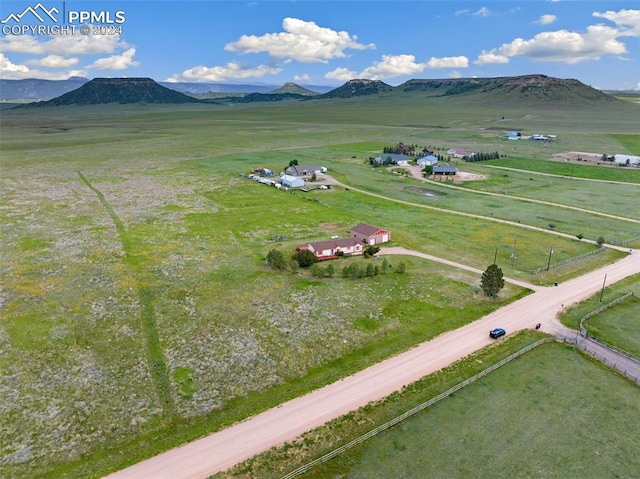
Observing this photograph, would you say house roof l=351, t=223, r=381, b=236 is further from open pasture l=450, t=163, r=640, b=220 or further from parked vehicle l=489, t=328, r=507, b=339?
Result: open pasture l=450, t=163, r=640, b=220

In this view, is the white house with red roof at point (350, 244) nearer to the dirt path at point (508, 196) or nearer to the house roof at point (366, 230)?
the house roof at point (366, 230)

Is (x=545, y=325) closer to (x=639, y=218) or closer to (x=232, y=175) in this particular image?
(x=639, y=218)

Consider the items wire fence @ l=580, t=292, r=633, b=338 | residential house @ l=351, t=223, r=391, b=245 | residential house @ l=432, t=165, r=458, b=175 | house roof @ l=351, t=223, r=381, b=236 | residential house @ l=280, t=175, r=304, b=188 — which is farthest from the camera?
residential house @ l=432, t=165, r=458, b=175

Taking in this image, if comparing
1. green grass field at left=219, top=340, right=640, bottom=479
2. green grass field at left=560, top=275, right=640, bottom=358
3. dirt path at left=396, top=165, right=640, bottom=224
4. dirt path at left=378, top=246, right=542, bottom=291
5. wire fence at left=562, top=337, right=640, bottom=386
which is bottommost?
green grass field at left=219, top=340, right=640, bottom=479

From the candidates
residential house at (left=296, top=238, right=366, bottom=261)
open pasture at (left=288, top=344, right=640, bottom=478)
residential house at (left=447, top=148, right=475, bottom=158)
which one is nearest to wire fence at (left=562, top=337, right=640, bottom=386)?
open pasture at (left=288, top=344, right=640, bottom=478)

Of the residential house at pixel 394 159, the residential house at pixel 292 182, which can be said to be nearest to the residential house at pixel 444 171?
the residential house at pixel 394 159

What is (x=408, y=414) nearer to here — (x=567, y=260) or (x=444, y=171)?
(x=567, y=260)
